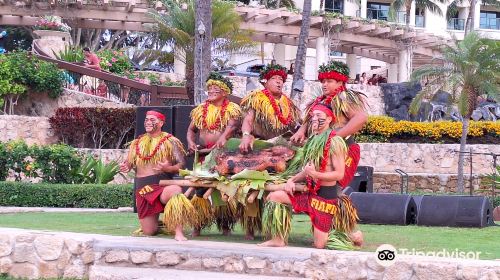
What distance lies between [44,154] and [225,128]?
840cm

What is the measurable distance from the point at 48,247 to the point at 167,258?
52.3 inches

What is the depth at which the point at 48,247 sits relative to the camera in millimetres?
9773

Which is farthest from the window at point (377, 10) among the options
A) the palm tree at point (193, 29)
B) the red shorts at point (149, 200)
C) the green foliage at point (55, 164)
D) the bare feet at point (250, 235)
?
the red shorts at point (149, 200)

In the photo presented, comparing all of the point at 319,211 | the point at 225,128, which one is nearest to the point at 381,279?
the point at 319,211

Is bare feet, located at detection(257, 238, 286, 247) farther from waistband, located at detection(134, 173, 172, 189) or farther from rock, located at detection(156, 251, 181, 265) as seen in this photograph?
waistband, located at detection(134, 173, 172, 189)

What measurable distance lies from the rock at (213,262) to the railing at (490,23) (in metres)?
55.9

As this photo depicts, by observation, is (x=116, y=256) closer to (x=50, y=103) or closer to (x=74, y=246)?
(x=74, y=246)

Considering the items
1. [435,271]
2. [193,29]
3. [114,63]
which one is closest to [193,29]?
[193,29]

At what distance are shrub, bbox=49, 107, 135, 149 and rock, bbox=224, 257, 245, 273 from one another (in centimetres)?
1491

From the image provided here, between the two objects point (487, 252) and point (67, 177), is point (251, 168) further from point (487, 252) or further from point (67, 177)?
point (67, 177)

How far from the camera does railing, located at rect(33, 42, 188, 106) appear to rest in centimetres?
2520

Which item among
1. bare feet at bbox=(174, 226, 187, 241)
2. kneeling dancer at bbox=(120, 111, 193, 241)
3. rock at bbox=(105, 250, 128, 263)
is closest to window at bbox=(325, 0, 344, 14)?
kneeling dancer at bbox=(120, 111, 193, 241)

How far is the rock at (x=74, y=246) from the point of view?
31.3ft

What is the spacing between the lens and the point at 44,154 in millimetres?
18328
